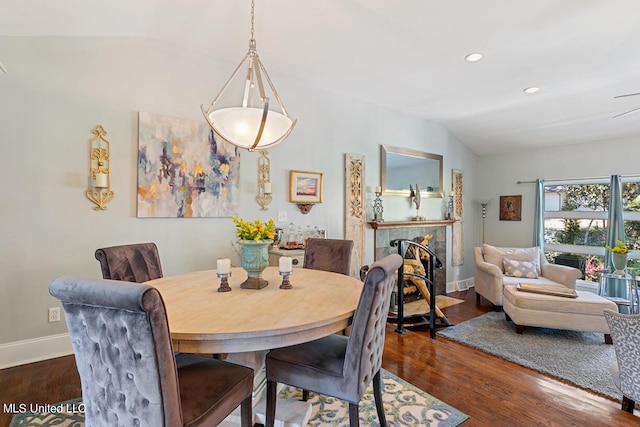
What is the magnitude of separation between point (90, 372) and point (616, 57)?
4555mm

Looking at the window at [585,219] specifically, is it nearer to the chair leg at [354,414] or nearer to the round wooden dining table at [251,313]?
the round wooden dining table at [251,313]

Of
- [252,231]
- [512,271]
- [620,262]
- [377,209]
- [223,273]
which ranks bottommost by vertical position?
[512,271]

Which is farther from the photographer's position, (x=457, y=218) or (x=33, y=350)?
(x=457, y=218)

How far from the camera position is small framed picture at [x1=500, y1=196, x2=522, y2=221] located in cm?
551

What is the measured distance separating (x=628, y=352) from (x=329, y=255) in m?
2.05

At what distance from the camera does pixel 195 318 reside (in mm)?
1386

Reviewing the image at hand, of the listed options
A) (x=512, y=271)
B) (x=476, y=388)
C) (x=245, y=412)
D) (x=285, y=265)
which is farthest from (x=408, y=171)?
(x=245, y=412)

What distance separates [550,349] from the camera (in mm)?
2949

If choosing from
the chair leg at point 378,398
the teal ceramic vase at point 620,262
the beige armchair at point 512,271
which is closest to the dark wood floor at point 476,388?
the chair leg at point 378,398

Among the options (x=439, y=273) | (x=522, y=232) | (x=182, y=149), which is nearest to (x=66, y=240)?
(x=182, y=149)

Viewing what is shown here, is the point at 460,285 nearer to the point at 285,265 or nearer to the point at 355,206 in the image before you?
the point at 355,206

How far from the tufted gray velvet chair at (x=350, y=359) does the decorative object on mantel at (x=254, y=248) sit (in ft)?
1.53

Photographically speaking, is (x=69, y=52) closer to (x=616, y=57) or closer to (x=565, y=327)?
(x=616, y=57)

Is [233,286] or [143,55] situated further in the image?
[143,55]
